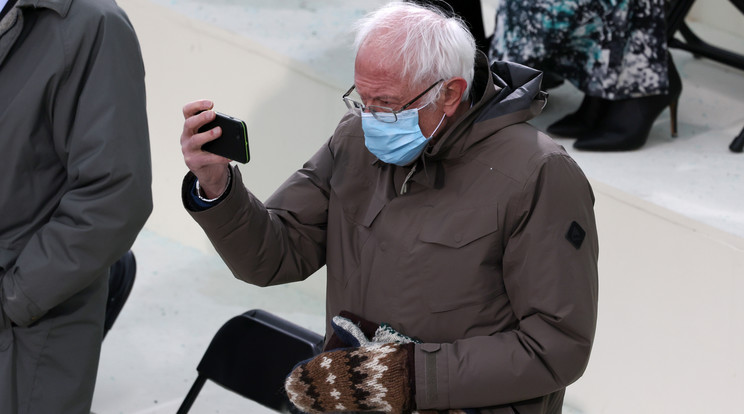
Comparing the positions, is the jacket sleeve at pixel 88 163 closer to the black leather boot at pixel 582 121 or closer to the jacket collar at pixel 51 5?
the jacket collar at pixel 51 5

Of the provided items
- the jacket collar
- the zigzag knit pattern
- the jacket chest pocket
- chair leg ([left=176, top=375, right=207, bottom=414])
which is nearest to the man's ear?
the jacket chest pocket

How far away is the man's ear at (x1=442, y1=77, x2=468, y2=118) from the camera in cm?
175

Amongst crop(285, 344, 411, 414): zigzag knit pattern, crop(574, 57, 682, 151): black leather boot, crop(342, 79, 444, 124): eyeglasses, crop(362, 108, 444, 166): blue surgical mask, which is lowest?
crop(574, 57, 682, 151): black leather boot

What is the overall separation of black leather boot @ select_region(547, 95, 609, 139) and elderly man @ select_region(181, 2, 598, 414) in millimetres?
1772

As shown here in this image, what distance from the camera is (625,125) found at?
3.48 m

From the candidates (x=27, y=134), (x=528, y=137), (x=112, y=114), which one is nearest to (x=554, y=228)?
(x=528, y=137)

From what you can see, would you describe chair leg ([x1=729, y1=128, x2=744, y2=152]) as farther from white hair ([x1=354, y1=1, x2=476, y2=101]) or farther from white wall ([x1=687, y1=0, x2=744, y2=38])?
white hair ([x1=354, y1=1, x2=476, y2=101])

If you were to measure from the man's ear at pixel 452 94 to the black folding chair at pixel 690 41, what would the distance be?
2.41 m

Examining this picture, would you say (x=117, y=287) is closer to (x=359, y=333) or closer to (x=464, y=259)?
(x=359, y=333)

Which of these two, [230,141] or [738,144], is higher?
[230,141]

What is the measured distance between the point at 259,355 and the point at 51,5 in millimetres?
1021

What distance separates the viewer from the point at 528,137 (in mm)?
1733

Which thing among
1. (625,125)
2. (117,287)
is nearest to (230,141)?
(117,287)

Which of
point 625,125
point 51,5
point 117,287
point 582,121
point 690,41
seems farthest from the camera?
point 690,41
